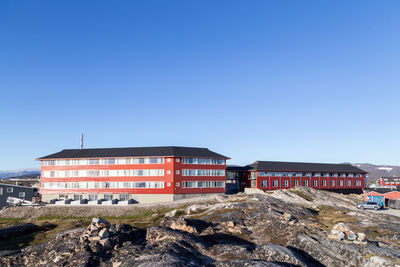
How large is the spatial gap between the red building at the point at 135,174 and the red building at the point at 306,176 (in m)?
14.1

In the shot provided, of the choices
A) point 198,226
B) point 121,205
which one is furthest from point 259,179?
point 198,226

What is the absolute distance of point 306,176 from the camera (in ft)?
339

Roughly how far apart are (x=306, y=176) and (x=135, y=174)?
57799mm

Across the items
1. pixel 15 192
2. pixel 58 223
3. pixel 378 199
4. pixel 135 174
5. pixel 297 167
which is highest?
pixel 297 167

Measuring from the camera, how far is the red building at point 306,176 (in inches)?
3836

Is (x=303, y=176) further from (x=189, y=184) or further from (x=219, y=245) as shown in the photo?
(x=219, y=245)

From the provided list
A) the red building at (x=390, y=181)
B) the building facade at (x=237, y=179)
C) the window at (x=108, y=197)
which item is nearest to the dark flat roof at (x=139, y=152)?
the window at (x=108, y=197)

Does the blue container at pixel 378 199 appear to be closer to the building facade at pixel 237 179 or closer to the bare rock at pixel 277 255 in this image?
the building facade at pixel 237 179

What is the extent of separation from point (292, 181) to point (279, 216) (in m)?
56.2

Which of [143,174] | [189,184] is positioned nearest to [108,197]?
[143,174]

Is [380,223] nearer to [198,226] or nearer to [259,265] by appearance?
[198,226]

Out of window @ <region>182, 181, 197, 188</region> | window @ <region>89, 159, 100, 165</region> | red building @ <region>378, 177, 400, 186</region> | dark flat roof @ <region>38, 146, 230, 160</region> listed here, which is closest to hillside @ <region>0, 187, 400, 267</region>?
window @ <region>182, 181, 197, 188</region>

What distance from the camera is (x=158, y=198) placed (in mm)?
84438

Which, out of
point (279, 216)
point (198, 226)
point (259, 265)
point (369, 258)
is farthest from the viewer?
point (279, 216)
